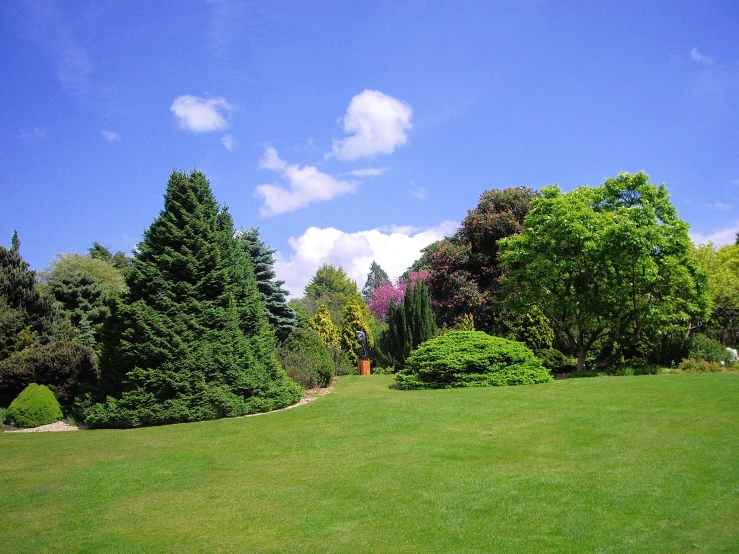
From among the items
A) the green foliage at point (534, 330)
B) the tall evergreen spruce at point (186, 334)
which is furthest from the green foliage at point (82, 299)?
the green foliage at point (534, 330)

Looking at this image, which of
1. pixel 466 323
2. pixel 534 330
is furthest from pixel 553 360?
pixel 466 323

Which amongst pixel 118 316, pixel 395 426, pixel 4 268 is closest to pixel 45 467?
pixel 118 316

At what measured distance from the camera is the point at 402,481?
6.93 metres

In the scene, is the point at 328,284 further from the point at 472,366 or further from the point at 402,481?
the point at 402,481

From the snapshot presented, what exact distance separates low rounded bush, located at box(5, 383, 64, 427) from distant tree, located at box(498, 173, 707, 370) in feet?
48.8

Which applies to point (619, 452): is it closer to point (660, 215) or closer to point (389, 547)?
point (389, 547)

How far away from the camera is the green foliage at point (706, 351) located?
59.1ft

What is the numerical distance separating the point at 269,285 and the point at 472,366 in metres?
10.0

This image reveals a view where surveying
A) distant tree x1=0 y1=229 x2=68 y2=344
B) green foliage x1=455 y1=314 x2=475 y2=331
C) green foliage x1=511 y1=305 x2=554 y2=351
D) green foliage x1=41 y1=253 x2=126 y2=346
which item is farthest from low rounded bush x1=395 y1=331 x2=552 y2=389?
green foliage x1=41 y1=253 x2=126 y2=346

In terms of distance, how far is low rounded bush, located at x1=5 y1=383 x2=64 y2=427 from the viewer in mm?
12977

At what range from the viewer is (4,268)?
22.7m

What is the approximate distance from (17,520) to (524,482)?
5984 millimetres

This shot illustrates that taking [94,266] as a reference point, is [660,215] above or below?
below

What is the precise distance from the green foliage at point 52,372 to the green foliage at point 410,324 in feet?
40.8
